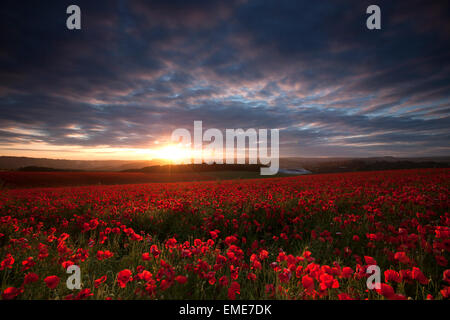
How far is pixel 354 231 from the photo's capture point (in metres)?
3.60

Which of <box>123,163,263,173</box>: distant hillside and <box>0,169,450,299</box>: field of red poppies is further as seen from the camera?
<box>123,163,263,173</box>: distant hillside

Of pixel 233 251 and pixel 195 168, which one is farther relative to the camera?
pixel 195 168

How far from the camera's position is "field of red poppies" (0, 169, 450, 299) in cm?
175

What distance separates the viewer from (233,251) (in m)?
2.34

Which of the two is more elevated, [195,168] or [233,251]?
[195,168]

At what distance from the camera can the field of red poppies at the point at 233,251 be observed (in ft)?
5.73

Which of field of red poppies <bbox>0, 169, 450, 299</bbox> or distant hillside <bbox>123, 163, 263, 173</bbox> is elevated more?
distant hillside <bbox>123, 163, 263, 173</bbox>

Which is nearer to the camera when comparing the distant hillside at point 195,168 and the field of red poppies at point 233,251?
the field of red poppies at point 233,251

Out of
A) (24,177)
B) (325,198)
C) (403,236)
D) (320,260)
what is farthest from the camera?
(24,177)

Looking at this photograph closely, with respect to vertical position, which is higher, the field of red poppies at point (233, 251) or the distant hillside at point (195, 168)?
the distant hillside at point (195, 168)

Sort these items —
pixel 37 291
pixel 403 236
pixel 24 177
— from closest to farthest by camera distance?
pixel 37 291 < pixel 403 236 < pixel 24 177
